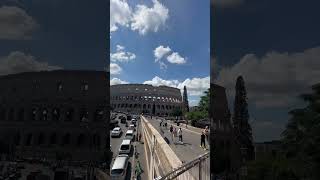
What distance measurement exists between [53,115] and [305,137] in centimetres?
922

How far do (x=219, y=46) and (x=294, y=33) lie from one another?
17.0ft

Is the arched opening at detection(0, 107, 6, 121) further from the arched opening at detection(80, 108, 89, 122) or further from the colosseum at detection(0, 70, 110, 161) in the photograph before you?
the arched opening at detection(80, 108, 89, 122)

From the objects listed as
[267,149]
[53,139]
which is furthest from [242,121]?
[53,139]

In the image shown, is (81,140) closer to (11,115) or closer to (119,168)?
(11,115)

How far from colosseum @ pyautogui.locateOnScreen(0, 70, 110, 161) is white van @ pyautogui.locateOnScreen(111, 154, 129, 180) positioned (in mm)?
16042

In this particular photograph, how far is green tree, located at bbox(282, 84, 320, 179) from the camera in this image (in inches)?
737

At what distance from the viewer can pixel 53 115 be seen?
16.6 meters

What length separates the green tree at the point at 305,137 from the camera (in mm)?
18719

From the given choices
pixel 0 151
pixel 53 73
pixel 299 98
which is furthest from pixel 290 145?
pixel 0 151

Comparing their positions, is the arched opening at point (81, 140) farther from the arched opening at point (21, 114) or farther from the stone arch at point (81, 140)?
the arched opening at point (21, 114)

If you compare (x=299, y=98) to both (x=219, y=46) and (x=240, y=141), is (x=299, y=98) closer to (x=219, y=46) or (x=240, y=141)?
(x=240, y=141)

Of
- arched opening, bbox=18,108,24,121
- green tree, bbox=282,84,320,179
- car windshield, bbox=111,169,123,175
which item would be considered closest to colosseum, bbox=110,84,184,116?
car windshield, bbox=111,169,123,175

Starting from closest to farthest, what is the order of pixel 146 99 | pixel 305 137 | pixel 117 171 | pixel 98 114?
pixel 98 114, pixel 305 137, pixel 117 171, pixel 146 99

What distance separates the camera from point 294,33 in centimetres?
2167
